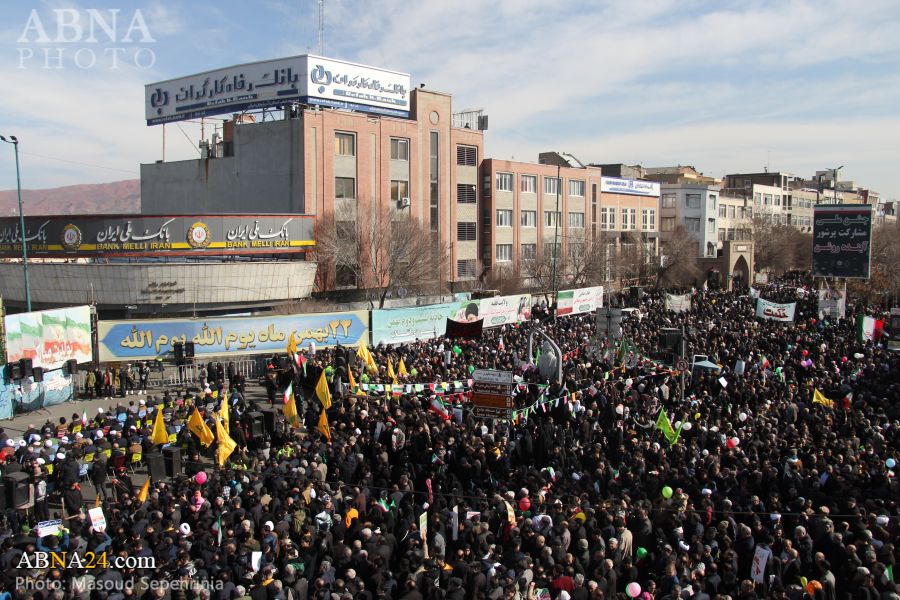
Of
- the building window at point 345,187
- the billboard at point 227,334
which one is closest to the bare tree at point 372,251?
the building window at point 345,187

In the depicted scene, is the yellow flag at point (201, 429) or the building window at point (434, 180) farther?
the building window at point (434, 180)

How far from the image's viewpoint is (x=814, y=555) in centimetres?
897

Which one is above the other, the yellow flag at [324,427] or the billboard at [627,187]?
the billboard at [627,187]

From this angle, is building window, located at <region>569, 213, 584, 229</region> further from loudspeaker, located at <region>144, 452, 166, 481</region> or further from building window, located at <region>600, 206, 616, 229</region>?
loudspeaker, located at <region>144, 452, 166, 481</region>

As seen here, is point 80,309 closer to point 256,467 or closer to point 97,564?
point 256,467

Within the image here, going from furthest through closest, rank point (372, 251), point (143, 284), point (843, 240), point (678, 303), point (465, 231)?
point (465, 231)
point (843, 240)
point (372, 251)
point (678, 303)
point (143, 284)

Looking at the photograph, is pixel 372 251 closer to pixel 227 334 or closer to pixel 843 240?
pixel 227 334

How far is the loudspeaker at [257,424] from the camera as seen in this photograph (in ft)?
57.9

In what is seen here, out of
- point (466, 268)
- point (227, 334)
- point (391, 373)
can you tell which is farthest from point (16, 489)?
point (466, 268)

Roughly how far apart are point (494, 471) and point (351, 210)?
30.5m

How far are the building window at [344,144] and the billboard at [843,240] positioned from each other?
89.3ft

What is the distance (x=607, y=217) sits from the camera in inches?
2547

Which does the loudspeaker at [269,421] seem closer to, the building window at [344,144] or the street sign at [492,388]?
the street sign at [492,388]

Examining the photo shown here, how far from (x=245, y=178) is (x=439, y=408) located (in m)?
31.7
